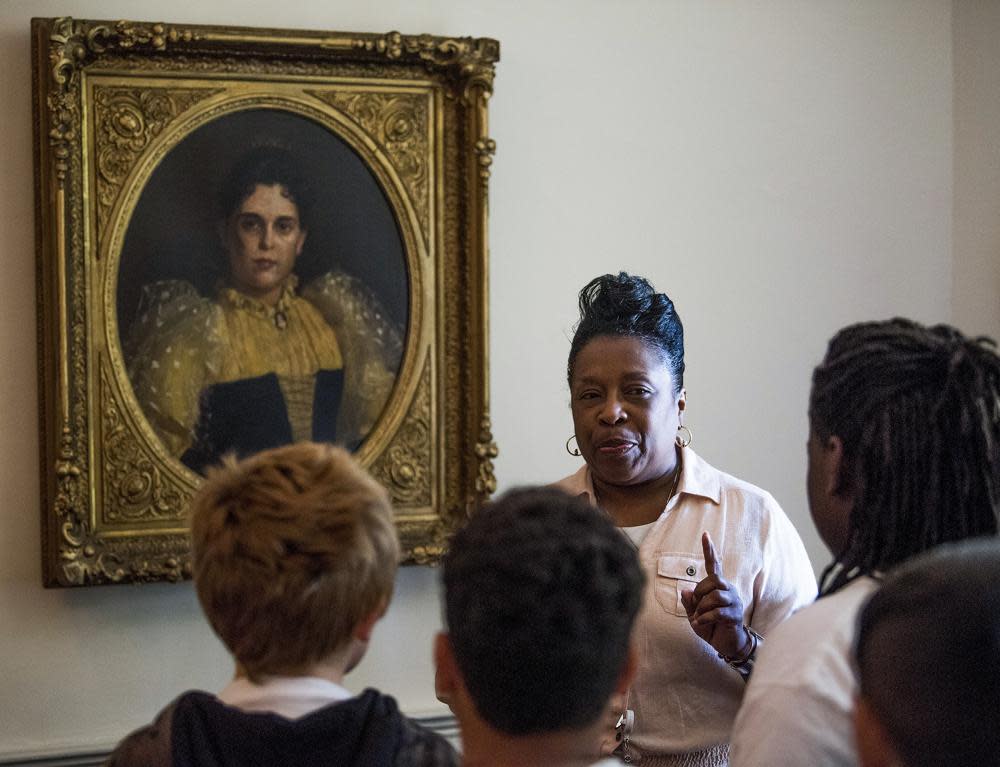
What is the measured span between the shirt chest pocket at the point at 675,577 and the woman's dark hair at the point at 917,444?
778 millimetres

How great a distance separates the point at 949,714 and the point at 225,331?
9.51 ft

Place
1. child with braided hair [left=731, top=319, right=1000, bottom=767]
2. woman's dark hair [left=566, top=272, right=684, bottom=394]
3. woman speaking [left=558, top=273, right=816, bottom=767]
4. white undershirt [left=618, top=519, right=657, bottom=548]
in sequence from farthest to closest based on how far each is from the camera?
woman's dark hair [left=566, top=272, right=684, bottom=394] → white undershirt [left=618, top=519, right=657, bottom=548] → woman speaking [left=558, top=273, right=816, bottom=767] → child with braided hair [left=731, top=319, right=1000, bottom=767]

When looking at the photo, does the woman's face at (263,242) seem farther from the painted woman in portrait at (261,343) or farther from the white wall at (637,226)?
the white wall at (637,226)

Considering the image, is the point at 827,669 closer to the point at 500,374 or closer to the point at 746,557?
the point at 746,557

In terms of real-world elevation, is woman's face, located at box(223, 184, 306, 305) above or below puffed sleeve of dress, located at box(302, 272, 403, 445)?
above

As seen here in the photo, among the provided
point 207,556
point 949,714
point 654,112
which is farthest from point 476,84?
point 949,714

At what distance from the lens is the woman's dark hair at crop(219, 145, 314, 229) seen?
12.4 feet

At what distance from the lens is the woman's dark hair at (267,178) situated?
3.79 meters

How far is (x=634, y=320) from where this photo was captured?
9.45 feet

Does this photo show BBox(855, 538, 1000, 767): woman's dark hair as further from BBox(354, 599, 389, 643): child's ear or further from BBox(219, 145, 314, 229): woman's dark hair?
BBox(219, 145, 314, 229): woman's dark hair

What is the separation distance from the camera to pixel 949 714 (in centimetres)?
119

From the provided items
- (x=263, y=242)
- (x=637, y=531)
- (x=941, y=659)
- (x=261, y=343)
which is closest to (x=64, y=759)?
(x=261, y=343)

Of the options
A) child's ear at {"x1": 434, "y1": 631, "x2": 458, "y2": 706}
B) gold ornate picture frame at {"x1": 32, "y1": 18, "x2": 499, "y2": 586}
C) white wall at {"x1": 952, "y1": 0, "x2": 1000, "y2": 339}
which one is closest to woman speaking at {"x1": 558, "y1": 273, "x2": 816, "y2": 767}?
child's ear at {"x1": 434, "y1": 631, "x2": 458, "y2": 706}

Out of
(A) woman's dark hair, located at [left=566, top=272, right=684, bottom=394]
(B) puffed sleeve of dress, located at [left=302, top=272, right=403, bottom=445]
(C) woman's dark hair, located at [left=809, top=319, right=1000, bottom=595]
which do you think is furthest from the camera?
(B) puffed sleeve of dress, located at [left=302, top=272, right=403, bottom=445]
